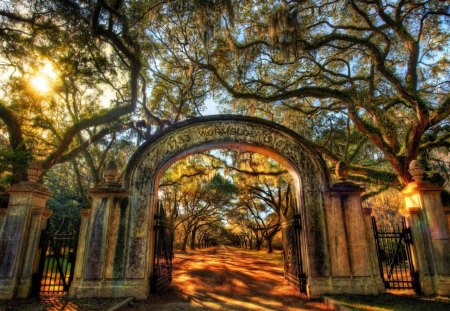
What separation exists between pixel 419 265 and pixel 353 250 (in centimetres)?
156

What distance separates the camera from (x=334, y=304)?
5750mm

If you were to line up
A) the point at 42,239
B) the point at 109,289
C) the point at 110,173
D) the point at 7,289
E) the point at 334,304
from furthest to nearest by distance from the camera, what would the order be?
the point at 110,173, the point at 42,239, the point at 109,289, the point at 7,289, the point at 334,304

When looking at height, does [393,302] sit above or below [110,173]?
below

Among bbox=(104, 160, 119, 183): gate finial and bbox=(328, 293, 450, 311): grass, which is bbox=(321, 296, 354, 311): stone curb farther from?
bbox=(104, 160, 119, 183): gate finial

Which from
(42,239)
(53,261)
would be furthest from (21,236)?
(53,261)

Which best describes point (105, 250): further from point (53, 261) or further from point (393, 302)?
point (393, 302)

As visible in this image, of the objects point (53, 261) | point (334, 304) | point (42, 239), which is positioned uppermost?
point (42, 239)

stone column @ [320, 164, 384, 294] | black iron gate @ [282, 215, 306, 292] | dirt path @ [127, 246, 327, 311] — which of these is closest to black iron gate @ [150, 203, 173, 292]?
dirt path @ [127, 246, 327, 311]

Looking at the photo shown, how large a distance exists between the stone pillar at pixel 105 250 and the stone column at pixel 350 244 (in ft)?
15.0

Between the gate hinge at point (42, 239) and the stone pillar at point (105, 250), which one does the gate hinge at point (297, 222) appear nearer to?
the stone pillar at point (105, 250)

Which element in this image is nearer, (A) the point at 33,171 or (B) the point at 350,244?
(B) the point at 350,244

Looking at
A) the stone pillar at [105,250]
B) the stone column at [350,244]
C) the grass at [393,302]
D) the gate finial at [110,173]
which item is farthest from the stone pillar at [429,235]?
the gate finial at [110,173]

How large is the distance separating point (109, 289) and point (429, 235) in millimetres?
7596

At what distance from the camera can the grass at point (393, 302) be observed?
17.3 ft
